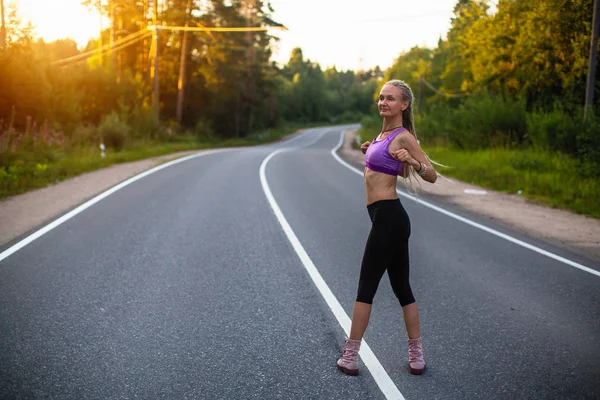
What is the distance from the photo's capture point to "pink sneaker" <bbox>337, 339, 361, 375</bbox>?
3791 mm

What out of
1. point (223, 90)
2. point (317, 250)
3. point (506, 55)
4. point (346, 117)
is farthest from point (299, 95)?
point (317, 250)

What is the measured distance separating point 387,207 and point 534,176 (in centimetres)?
1281

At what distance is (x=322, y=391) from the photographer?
3523 millimetres

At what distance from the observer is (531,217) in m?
10.7

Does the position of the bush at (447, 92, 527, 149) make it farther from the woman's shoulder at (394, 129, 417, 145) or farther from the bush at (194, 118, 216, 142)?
the bush at (194, 118, 216, 142)

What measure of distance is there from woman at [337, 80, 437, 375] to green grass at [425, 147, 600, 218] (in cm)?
867

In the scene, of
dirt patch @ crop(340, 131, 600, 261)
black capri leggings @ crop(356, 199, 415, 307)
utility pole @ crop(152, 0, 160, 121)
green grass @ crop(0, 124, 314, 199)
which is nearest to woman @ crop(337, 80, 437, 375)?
black capri leggings @ crop(356, 199, 415, 307)

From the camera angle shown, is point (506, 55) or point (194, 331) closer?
point (194, 331)

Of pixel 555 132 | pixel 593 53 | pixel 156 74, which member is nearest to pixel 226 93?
pixel 156 74

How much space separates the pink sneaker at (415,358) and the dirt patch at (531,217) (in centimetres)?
478

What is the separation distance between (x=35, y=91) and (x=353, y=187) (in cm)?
1447

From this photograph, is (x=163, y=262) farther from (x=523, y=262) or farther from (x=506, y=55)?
(x=506, y=55)

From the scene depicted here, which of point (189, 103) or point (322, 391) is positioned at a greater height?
point (189, 103)

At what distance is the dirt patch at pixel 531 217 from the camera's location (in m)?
8.54
